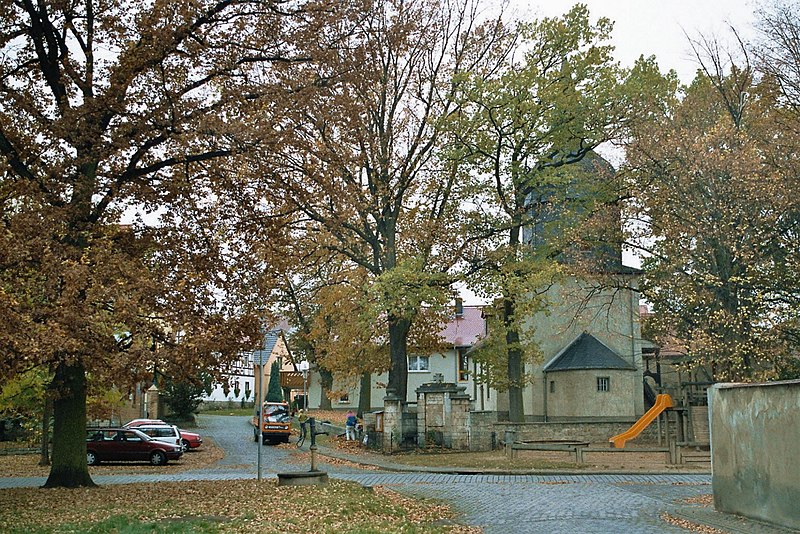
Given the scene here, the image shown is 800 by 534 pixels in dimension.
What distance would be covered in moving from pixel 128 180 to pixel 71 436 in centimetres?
564

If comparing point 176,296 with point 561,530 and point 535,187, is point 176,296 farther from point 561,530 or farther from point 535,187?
point 535,187

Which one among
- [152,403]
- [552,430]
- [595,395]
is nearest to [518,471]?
[552,430]

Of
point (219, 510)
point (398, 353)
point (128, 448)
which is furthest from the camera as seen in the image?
point (398, 353)

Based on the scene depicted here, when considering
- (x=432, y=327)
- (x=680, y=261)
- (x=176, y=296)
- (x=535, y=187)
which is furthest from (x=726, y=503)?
(x=432, y=327)

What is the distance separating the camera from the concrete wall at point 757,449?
13.1m

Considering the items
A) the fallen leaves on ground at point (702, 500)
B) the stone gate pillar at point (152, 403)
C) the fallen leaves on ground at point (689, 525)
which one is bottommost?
the fallen leaves on ground at point (689, 525)

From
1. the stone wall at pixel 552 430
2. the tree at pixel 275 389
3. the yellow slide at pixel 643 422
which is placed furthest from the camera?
the tree at pixel 275 389

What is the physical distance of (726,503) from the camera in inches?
601

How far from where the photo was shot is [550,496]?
18750mm

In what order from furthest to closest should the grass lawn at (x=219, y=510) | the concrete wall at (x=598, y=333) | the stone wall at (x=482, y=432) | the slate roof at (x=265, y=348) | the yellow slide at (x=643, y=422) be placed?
the concrete wall at (x=598, y=333) < the stone wall at (x=482, y=432) < the yellow slide at (x=643, y=422) < the slate roof at (x=265, y=348) < the grass lawn at (x=219, y=510)

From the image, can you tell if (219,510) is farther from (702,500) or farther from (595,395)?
(595,395)

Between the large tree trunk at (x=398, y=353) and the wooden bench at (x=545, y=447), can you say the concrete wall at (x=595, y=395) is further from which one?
the wooden bench at (x=545, y=447)

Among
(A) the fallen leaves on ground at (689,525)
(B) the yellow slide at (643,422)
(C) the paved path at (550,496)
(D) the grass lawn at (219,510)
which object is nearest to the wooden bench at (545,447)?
(C) the paved path at (550,496)

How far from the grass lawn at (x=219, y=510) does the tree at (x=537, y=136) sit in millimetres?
16401
